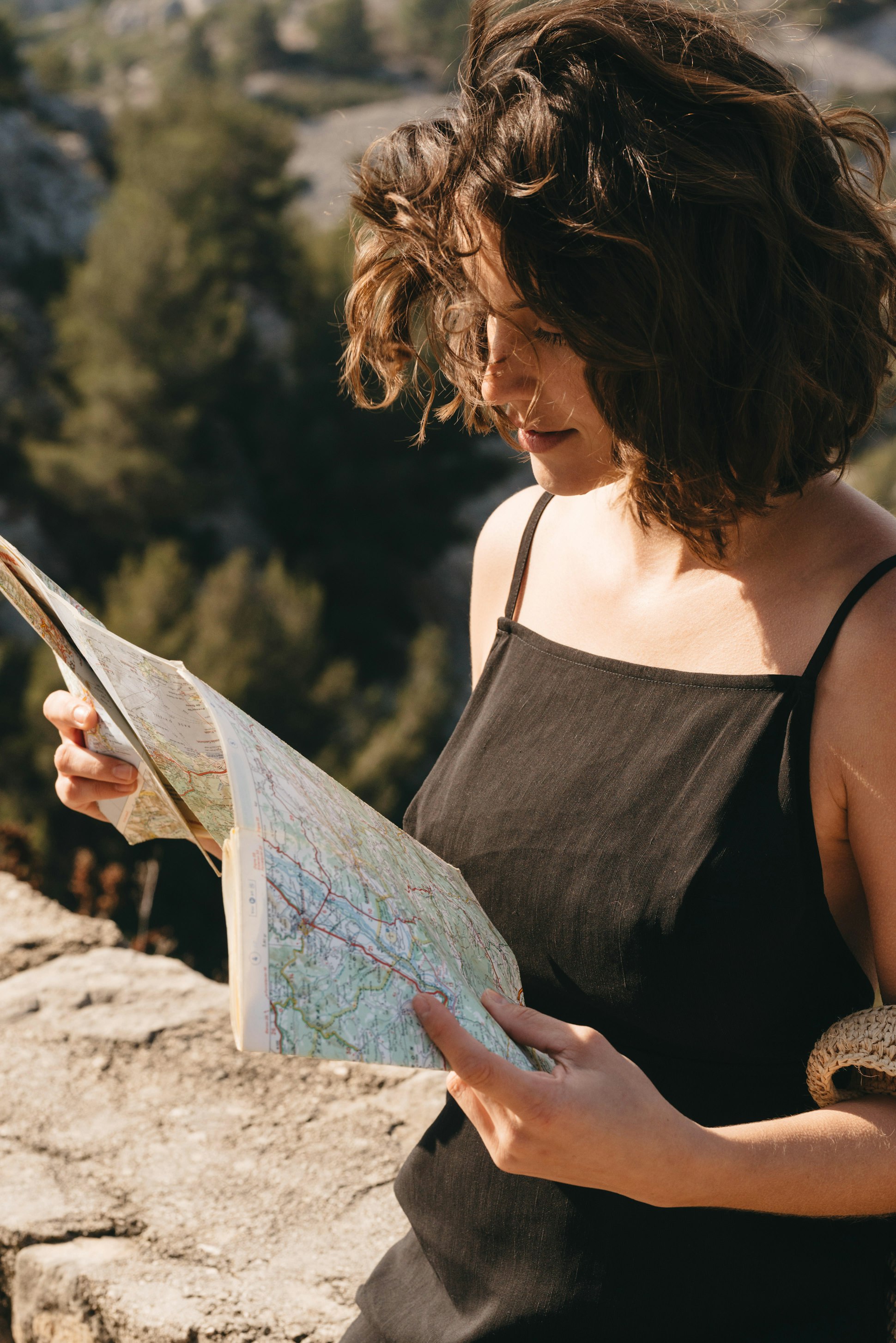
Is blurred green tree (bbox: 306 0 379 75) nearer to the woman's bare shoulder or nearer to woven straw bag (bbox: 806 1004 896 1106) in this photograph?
the woman's bare shoulder

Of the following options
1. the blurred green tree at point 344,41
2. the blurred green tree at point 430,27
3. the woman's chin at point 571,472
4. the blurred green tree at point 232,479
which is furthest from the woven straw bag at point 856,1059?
the blurred green tree at point 344,41

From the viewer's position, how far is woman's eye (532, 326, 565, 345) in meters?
0.92

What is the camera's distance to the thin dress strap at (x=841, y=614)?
0.84 meters

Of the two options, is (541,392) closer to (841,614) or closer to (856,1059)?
(841,614)

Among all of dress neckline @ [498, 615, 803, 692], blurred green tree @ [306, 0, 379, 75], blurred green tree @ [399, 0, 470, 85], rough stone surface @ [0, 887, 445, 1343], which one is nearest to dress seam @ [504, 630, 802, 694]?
dress neckline @ [498, 615, 803, 692]

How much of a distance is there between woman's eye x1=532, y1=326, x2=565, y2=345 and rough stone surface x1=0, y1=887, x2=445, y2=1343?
1051 millimetres

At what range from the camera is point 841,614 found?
0.85m

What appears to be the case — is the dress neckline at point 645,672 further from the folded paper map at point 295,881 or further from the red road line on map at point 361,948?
the red road line on map at point 361,948

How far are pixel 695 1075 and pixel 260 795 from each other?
1.61 feet

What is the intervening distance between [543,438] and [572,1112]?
0.61 metres

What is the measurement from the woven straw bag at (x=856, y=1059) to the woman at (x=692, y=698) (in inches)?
0.7

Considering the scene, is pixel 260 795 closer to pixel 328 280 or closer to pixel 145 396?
pixel 145 396

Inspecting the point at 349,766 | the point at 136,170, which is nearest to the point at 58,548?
the point at 349,766

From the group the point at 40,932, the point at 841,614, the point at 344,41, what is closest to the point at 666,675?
the point at 841,614
